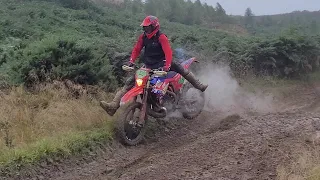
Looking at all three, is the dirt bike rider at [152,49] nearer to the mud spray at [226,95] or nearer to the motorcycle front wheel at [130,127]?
the motorcycle front wheel at [130,127]

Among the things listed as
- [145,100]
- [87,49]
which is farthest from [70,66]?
[145,100]

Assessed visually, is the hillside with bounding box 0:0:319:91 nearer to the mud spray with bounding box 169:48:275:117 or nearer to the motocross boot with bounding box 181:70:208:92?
the mud spray with bounding box 169:48:275:117

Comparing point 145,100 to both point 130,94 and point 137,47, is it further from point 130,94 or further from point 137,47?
point 137,47

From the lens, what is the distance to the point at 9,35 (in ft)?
59.3

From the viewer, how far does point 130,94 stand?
311 inches

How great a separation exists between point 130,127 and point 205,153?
1.58 metres

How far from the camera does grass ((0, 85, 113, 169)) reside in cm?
646

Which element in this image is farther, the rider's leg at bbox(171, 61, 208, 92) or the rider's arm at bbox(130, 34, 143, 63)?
the rider's leg at bbox(171, 61, 208, 92)

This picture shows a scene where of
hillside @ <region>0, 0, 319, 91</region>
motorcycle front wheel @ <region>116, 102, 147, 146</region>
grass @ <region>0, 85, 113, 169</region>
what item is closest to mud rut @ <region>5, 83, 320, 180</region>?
motorcycle front wheel @ <region>116, 102, 147, 146</region>

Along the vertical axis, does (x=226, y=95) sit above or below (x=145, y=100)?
below

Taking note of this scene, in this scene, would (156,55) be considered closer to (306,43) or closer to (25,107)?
(25,107)

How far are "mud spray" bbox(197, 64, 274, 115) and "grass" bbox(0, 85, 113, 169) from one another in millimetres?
3892

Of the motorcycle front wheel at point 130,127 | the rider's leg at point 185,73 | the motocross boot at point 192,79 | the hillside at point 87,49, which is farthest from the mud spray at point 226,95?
the motorcycle front wheel at point 130,127

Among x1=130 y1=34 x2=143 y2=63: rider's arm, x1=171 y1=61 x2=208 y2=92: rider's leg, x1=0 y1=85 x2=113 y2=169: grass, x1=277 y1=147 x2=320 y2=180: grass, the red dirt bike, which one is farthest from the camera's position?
x1=171 y1=61 x2=208 y2=92: rider's leg
